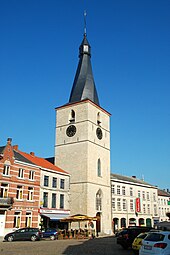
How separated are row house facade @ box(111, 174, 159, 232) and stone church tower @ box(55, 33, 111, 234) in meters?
4.68

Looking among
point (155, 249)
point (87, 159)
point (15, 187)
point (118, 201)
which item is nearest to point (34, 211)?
point (15, 187)

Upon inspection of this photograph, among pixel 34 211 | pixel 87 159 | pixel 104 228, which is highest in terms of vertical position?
pixel 87 159

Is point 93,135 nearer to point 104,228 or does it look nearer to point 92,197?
point 92,197

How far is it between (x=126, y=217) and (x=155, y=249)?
42073 millimetres

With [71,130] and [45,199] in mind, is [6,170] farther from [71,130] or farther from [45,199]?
[71,130]

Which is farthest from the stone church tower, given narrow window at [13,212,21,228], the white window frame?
the white window frame

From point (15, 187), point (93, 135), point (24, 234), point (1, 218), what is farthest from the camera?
point (93, 135)

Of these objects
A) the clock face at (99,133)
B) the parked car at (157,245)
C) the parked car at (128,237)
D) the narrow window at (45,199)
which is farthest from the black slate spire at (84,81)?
the parked car at (157,245)

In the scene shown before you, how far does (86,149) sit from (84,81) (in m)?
12.9

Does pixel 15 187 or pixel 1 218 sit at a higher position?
pixel 15 187

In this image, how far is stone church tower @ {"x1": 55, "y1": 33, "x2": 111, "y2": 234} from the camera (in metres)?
43.3

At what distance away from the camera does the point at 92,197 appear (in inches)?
1704

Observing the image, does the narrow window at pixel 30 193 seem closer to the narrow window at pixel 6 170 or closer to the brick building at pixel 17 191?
the brick building at pixel 17 191

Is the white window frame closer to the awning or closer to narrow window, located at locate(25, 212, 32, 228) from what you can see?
narrow window, located at locate(25, 212, 32, 228)
